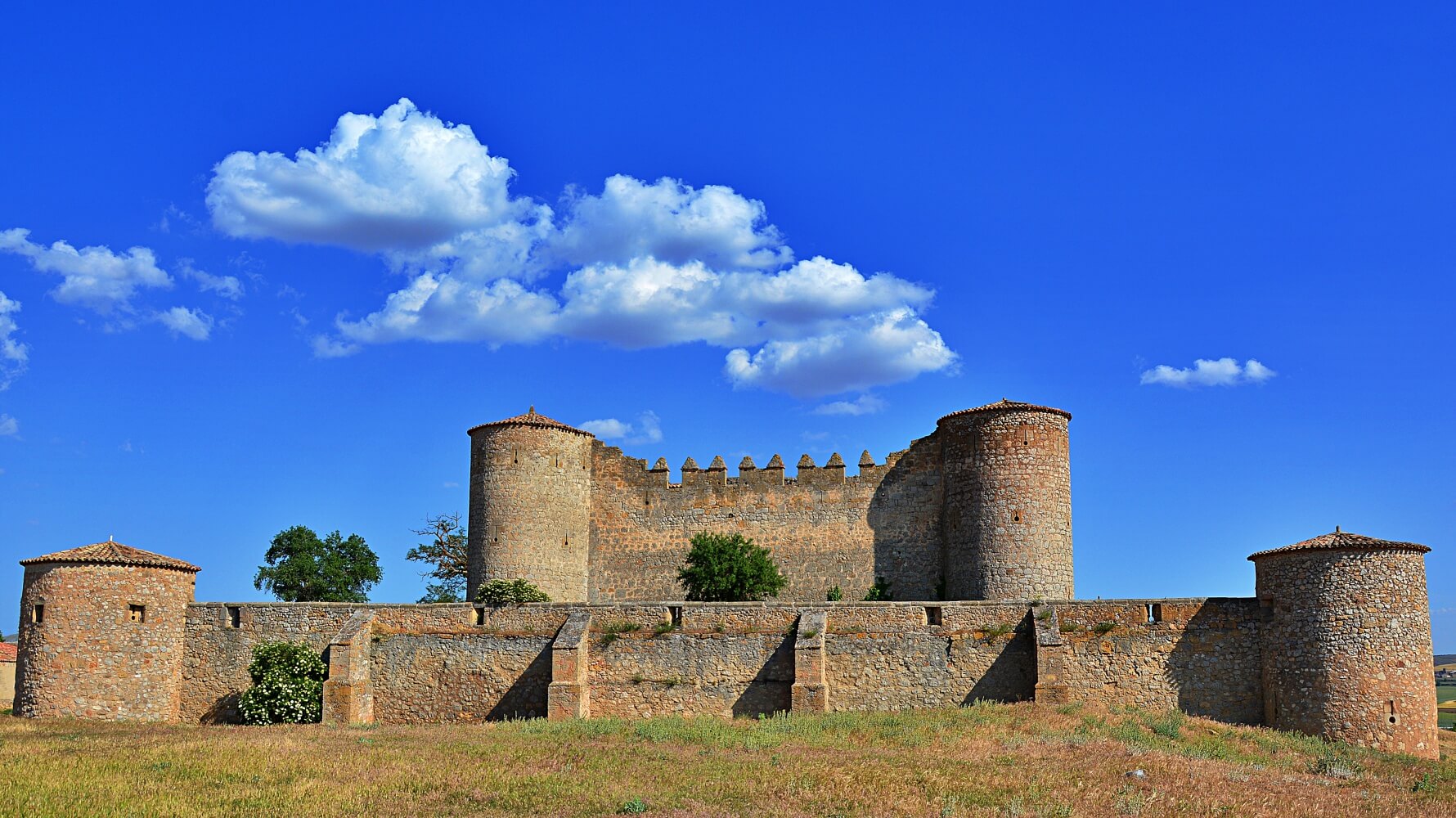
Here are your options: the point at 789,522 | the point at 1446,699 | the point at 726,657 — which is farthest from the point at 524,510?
the point at 1446,699

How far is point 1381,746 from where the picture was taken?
2416cm

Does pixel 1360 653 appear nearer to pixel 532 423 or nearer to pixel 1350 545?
pixel 1350 545

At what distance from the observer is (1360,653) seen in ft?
80.3

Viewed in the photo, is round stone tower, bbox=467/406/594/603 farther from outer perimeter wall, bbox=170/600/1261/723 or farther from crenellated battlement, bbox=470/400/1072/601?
outer perimeter wall, bbox=170/600/1261/723

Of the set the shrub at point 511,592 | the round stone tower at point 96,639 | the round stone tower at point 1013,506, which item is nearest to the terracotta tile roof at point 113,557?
the round stone tower at point 96,639

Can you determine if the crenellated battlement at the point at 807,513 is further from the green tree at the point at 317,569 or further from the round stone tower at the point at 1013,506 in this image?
the green tree at the point at 317,569

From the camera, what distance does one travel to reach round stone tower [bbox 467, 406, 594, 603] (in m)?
37.1

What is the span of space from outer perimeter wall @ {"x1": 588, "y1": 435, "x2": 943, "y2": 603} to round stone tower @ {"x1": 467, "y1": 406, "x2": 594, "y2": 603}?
1.53 meters

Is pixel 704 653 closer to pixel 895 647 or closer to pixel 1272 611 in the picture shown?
pixel 895 647

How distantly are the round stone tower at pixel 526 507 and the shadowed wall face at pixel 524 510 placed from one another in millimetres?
24

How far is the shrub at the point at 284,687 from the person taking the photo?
2756cm

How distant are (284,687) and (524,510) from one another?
10840mm

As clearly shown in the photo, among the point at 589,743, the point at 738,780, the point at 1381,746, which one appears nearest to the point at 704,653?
the point at 589,743

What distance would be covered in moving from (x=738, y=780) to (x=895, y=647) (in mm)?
10021
